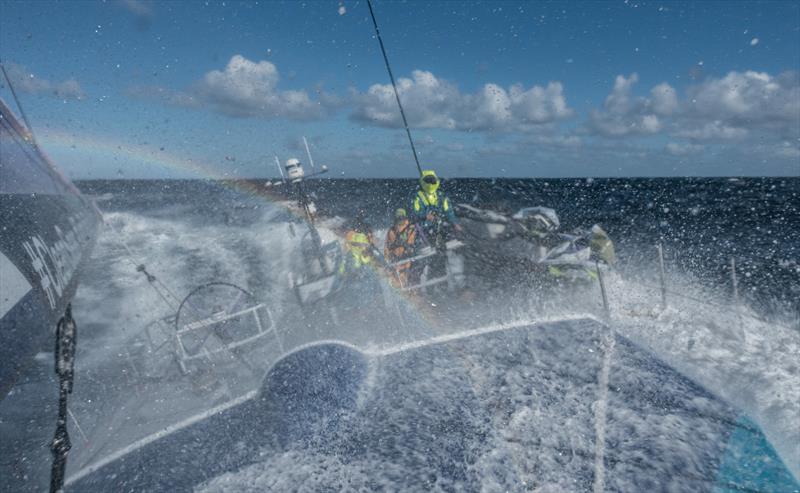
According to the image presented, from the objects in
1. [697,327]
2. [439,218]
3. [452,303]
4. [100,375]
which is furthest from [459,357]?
[100,375]

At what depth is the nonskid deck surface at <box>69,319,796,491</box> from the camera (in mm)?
1623

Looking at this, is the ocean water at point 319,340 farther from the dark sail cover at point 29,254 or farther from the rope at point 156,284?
the dark sail cover at point 29,254

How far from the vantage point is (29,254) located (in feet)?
18.6

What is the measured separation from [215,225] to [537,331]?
2083 centimetres

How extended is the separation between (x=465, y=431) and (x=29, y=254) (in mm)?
6851

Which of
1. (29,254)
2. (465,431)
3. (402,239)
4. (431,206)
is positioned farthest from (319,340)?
(431,206)

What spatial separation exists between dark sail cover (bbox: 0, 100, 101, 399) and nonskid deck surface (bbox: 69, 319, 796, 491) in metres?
4.13

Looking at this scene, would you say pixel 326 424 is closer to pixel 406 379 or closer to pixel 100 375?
pixel 406 379

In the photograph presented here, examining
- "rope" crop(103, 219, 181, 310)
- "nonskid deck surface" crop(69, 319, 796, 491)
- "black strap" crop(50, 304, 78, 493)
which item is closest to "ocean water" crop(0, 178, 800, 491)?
"nonskid deck surface" crop(69, 319, 796, 491)

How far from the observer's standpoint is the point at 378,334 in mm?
→ 7629

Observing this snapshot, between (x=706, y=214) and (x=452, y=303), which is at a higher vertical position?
(x=452, y=303)

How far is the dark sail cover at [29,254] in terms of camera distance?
4.74 m

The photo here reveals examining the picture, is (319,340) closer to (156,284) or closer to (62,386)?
(62,386)

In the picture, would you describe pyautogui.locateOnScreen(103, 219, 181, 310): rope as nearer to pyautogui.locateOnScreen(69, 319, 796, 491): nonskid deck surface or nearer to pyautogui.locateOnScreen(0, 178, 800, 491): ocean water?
pyautogui.locateOnScreen(0, 178, 800, 491): ocean water
